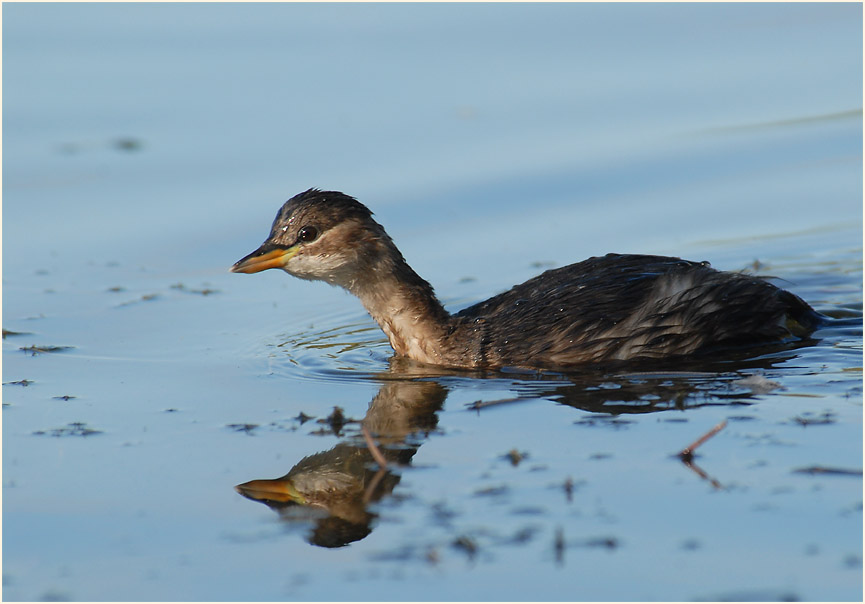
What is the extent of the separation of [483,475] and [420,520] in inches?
25.3

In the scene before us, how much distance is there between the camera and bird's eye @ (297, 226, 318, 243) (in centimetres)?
969

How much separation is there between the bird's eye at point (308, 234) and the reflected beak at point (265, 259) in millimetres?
92

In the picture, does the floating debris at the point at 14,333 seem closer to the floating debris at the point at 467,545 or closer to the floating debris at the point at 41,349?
the floating debris at the point at 41,349

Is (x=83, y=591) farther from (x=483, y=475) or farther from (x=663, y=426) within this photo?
(x=663, y=426)

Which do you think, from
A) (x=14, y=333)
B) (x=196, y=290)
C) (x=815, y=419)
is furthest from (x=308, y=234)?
(x=815, y=419)

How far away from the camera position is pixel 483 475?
6.90 m

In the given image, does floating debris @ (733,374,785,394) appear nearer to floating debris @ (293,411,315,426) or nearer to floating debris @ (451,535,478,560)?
floating debris @ (293,411,315,426)

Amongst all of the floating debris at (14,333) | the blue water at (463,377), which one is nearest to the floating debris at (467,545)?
the blue water at (463,377)

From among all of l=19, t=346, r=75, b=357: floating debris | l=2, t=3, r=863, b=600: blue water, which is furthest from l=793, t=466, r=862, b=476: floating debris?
l=19, t=346, r=75, b=357: floating debris

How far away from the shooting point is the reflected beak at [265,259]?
9633 millimetres

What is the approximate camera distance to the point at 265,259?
9.66 metres

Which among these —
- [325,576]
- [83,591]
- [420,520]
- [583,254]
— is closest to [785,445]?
[420,520]

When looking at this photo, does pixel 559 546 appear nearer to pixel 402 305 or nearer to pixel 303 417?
pixel 303 417

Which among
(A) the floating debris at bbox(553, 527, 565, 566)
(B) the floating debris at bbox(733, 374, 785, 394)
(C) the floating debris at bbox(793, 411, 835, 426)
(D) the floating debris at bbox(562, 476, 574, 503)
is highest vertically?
(B) the floating debris at bbox(733, 374, 785, 394)
